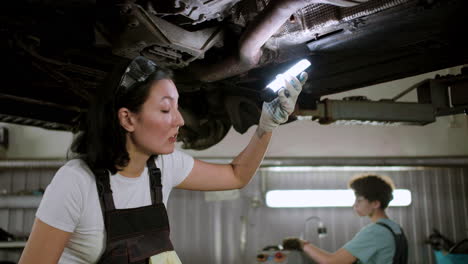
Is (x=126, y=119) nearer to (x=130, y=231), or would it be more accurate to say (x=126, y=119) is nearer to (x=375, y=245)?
(x=130, y=231)

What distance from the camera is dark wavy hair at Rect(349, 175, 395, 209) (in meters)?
2.69

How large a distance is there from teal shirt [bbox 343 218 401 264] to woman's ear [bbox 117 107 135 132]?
194 centimetres

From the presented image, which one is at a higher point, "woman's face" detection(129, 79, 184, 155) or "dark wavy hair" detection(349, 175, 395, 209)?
"woman's face" detection(129, 79, 184, 155)

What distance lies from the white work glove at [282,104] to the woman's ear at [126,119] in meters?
0.52

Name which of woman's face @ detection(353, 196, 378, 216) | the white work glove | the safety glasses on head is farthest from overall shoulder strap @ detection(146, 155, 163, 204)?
woman's face @ detection(353, 196, 378, 216)

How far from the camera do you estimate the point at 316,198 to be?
4.82 meters

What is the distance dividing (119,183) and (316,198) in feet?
13.2

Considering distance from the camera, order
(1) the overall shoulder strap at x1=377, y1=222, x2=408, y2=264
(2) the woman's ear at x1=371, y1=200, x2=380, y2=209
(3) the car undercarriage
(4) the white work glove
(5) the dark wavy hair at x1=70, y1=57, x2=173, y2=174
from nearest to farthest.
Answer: (5) the dark wavy hair at x1=70, y1=57, x2=173, y2=174, (4) the white work glove, (3) the car undercarriage, (1) the overall shoulder strap at x1=377, y1=222, x2=408, y2=264, (2) the woman's ear at x1=371, y1=200, x2=380, y2=209

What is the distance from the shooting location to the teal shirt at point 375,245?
2459 millimetres

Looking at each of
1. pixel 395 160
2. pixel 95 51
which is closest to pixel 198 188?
pixel 95 51

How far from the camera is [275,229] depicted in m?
4.90

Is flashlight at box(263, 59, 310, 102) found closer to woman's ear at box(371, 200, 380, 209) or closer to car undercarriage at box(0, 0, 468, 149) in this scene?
car undercarriage at box(0, 0, 468, 149)

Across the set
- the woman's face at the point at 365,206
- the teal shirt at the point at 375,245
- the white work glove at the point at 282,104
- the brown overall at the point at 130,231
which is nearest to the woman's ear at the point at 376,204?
the woman's face at the point at 365,206

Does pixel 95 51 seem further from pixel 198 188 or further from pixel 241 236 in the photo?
pixel 241 236
